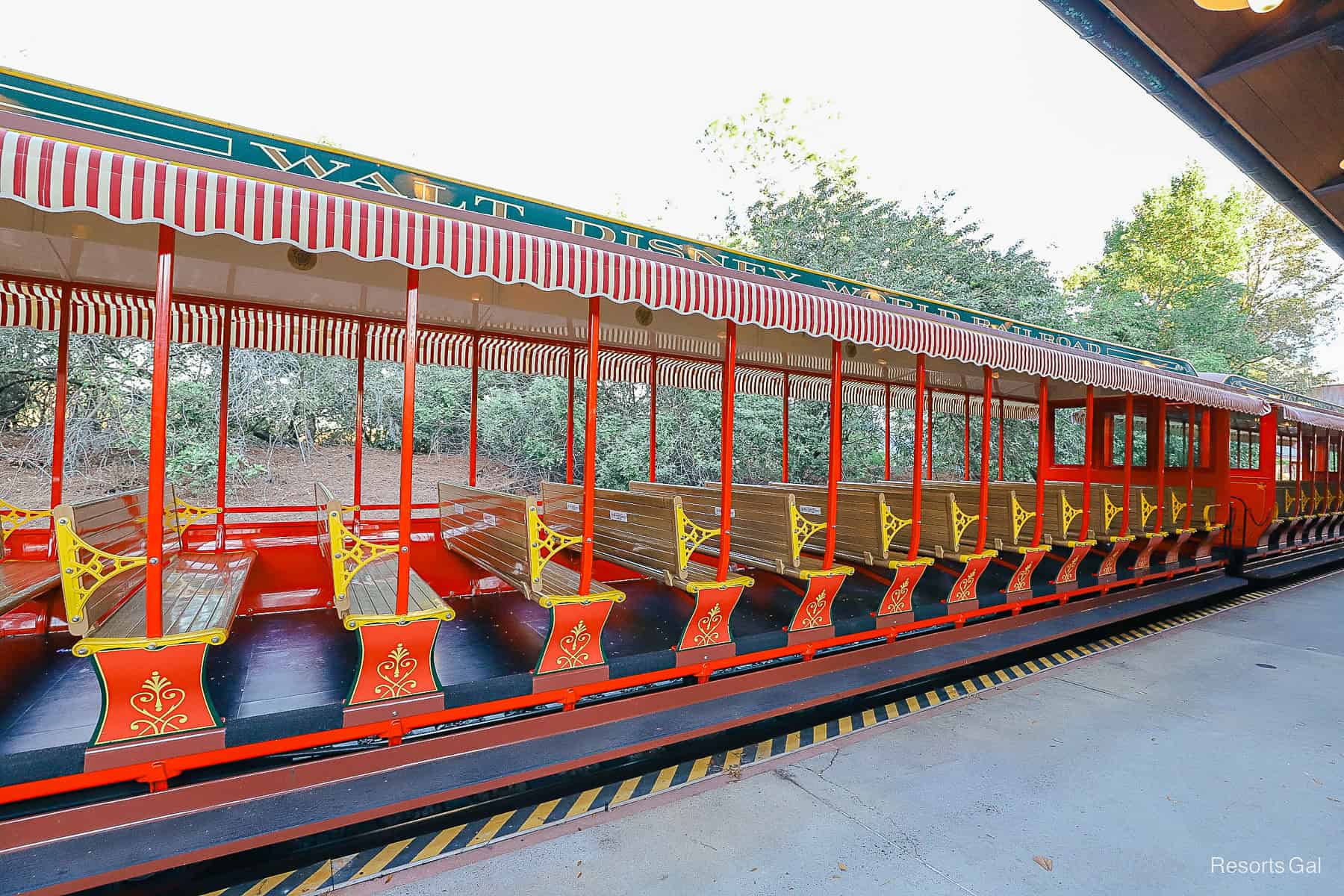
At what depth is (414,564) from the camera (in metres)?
5.14

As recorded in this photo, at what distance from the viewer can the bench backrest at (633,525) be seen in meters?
4.07

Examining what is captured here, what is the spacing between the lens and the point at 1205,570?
29.8 feet

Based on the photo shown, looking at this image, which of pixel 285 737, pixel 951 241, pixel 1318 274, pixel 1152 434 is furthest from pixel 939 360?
pixel 1318 274

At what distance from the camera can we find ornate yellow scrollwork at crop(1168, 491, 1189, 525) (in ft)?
27.7

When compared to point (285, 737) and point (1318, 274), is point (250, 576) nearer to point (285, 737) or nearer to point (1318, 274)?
point (285, 737)

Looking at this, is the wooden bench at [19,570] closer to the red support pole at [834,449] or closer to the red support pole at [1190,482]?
the red support pole at [834,449]

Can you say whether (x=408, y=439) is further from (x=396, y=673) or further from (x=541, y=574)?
(x=541, y=574)

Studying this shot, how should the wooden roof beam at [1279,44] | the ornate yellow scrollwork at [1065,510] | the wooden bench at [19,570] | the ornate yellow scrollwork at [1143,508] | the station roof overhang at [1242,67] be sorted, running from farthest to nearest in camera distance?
1. the ornate yellow scrollwork at [1143,508]
2. the ornate yellow scrollwork at [1065,510]
3. the station roof overhang at [1242,67]
4. the wooden roof beam at [1279,44]
5. the wooden bench at [19,570]

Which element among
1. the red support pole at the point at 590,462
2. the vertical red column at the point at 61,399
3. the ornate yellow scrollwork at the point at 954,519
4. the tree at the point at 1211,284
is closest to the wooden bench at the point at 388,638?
the red support pole at the point at 590,462

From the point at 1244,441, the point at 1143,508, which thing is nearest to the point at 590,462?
the point at 1143,508

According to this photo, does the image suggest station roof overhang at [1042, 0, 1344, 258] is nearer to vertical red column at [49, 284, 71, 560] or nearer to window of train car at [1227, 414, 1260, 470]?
window of train car at [1227, 414, 1260, 470]

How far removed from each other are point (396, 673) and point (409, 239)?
206 cm

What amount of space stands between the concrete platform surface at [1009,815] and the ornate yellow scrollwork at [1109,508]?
2.17 metres

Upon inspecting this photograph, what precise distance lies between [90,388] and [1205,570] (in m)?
21.1
